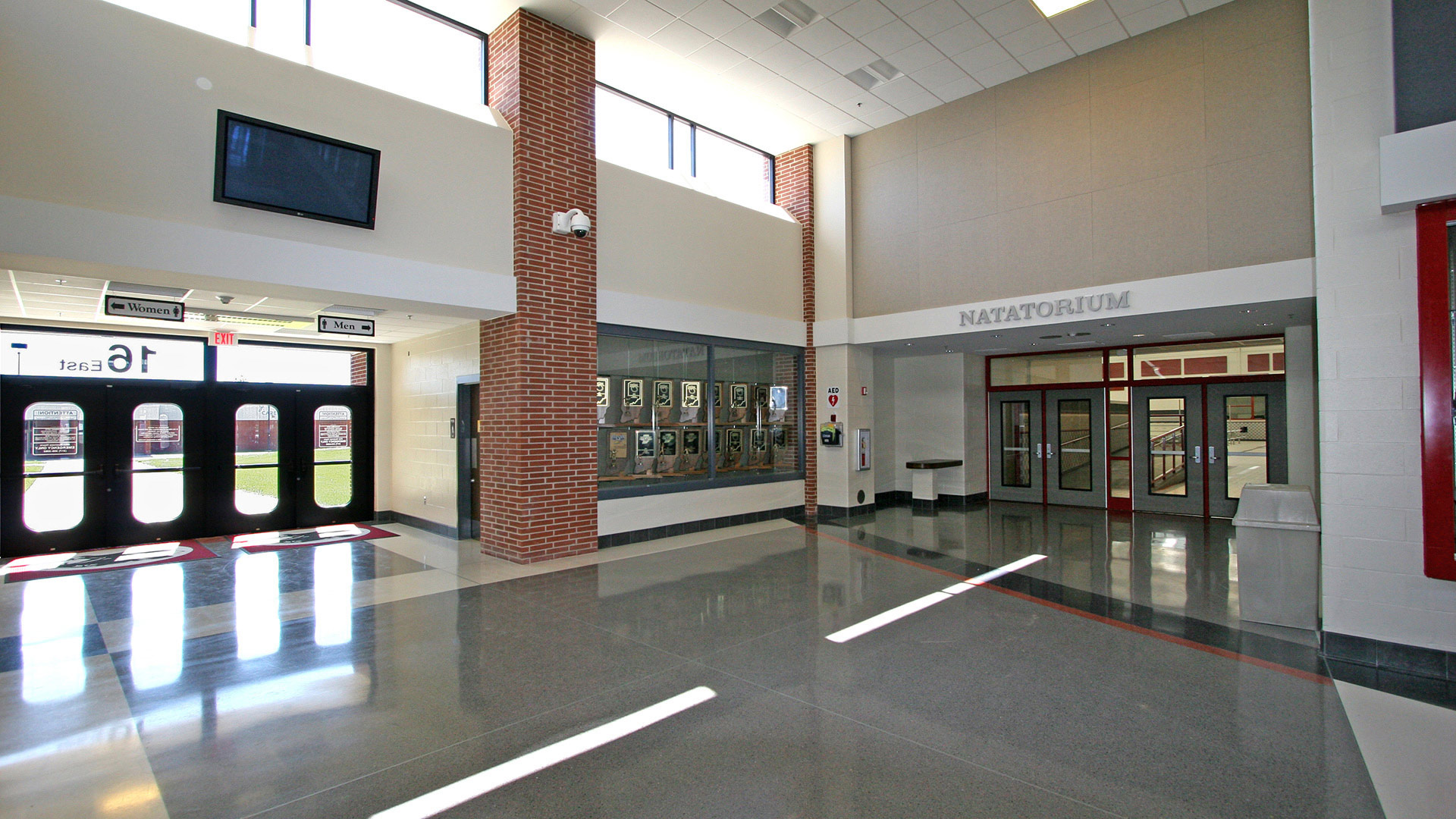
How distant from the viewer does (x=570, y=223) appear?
7496 millimetres

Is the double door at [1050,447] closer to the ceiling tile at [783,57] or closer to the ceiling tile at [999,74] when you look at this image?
the ceiling tile at [999,74]

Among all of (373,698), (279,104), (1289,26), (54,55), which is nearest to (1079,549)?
(1289,26)

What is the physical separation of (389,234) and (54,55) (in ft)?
7.74

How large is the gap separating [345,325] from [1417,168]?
9264 mm

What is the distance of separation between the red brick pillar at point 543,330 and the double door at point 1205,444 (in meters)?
8.56

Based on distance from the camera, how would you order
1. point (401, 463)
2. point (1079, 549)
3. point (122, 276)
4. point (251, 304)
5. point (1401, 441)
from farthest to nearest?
1. point (401, 463)
2. point (1079, 549)
3. point (251, 304)
4. point (122, 276)
5. point (1401, 441)

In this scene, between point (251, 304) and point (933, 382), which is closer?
point (251, 304)

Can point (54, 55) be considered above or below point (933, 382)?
above

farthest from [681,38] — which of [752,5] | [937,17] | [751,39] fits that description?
[937,17]

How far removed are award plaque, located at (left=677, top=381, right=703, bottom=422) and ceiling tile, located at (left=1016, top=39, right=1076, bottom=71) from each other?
569 centimetres

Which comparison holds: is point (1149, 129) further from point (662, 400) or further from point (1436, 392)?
point (662, 400)

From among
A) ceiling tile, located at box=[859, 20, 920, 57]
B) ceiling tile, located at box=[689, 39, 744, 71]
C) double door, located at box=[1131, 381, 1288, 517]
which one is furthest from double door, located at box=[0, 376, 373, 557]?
double door, located at box=[1131, 381, 1288, 517]

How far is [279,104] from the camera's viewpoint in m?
5.73

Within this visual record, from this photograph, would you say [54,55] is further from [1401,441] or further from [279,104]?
[1401,441]
